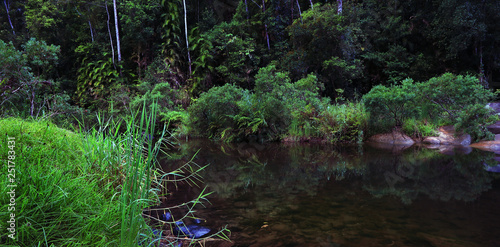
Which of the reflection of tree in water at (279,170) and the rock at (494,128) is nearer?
the reflection of tree in water at (279,170)

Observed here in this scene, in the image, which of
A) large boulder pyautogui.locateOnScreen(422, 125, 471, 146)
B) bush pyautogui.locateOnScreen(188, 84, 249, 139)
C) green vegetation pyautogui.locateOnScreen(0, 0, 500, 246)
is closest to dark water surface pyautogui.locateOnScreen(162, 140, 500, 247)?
green vegetation pyautogui.locateOnScreen(0, 0, 500, 246)

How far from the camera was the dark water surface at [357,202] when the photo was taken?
252 centimetres

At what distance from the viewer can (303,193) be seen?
378cm

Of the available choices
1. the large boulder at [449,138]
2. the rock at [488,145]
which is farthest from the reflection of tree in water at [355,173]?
the large boulder at [449,138]

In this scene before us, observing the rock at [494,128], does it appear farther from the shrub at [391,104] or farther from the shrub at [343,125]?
the shrub at [343,125]

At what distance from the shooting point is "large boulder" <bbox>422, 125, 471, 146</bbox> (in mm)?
8086

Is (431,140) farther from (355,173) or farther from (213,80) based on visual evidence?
(213,80)

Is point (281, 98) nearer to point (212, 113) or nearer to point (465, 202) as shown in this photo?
point (212, 113)

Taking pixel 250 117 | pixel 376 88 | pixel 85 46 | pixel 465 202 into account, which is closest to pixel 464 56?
pixel 376 88

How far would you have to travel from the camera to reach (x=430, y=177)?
14.8 ft

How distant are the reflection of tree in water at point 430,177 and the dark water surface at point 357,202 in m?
0.01

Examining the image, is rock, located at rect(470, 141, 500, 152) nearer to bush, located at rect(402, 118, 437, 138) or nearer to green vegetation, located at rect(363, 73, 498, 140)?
green vegetation, located at rect(363, 73, 498, 140)

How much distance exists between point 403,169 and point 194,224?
406 cm

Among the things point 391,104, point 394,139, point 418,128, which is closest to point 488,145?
point 418,128
